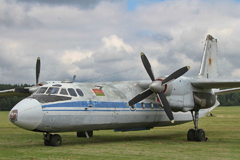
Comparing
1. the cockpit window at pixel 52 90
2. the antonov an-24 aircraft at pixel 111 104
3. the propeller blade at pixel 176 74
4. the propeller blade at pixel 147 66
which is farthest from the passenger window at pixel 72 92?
the propeller blade at pixel 176 74

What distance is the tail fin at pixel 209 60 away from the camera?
2183 cm

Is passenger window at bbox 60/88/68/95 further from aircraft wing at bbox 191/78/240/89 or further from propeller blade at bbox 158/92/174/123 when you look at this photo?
aircraft wing at bbox 191/78/240/89

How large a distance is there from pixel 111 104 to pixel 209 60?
969 cm

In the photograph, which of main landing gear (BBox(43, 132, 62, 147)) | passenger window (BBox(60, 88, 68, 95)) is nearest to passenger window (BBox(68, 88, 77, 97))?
passenger window (BBox(60, 88, 68, 95))

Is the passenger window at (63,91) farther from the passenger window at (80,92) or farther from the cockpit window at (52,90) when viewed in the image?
the passenger window at (80,92)

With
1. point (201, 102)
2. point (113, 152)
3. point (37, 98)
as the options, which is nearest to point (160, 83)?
point (201, 102)

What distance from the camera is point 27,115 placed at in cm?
1291

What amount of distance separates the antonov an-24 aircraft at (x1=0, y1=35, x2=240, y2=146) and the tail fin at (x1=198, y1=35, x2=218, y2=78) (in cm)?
13

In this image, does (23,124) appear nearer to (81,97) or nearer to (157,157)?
(81,97)

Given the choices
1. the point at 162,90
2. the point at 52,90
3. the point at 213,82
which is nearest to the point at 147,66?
the point at 162,90

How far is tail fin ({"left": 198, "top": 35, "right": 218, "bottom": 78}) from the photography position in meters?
21.8

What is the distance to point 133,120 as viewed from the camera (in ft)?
57.0

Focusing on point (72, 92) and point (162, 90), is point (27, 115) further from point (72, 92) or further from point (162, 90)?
point (162, 90)

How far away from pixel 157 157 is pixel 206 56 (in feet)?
42.2
